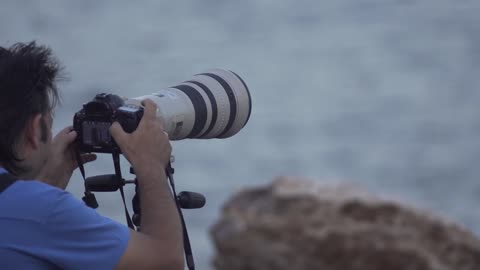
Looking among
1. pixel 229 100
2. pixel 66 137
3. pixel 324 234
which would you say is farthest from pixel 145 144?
pixel 324 234

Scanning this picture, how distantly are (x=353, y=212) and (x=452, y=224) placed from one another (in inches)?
4.6

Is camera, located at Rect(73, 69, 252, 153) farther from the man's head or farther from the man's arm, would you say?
the man's head

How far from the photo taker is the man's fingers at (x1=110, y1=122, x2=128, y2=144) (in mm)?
2262

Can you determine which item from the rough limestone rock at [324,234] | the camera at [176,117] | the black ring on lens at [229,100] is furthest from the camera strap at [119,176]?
the rough limestone rock at [324,234]

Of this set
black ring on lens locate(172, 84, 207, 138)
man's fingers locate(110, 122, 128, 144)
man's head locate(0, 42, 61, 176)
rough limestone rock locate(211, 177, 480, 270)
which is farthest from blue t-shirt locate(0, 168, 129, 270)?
rough limestone rock locate(211, 177, 480, 270)

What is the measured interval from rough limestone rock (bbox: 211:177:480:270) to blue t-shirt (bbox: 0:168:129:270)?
1005 mm

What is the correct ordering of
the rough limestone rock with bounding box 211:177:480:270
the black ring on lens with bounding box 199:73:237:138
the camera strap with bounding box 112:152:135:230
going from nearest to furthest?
1. the rough limestone rock with bounding box 211:177:480:270
2. the camera strap with bounding box 112:152:135:230
3. the black ring on lens with bounding box 199:73:237:138

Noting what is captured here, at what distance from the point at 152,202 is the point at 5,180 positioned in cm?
32

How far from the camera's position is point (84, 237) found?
2.02 meters

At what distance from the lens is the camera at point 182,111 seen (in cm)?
236

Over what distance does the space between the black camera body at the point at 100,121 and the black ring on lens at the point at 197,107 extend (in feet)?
0.95

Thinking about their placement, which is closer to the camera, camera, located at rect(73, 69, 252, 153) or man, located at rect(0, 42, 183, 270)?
man, located at rect(0, 42, 183, 270)

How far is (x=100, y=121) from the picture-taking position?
7.79ft

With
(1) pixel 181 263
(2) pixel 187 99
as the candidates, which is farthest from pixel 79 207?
(2) pixel 187 99
